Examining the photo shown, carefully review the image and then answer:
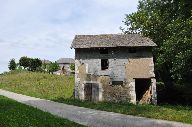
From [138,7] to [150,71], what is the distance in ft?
65.0

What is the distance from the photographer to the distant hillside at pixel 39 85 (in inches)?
2032

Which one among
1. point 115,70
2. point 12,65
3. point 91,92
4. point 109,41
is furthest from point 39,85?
point 12,65

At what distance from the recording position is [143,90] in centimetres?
4628

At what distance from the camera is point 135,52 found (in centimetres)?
4378

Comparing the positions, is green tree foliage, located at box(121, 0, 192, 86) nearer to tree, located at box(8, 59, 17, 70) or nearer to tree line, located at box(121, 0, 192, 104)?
tree line, located at box(121, 0, 192, 104)

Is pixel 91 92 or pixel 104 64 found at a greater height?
pixel 104 64

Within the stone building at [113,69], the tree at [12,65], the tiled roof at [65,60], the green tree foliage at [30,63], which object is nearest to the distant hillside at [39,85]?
the stone building at [113,69]

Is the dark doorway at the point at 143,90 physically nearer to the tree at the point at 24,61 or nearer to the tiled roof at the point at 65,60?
the tree at the point at 24,61

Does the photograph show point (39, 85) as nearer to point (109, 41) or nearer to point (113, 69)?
point (109, 41)

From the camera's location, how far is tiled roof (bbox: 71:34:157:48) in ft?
142

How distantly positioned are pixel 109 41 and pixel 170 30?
8.57 m

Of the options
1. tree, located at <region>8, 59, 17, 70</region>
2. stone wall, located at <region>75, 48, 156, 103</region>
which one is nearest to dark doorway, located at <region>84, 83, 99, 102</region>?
stone wall, located at <region>75, 48, 156, 103</region>

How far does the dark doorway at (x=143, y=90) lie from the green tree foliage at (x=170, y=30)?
316 cm

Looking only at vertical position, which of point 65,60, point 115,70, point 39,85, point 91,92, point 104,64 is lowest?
point 91,92
